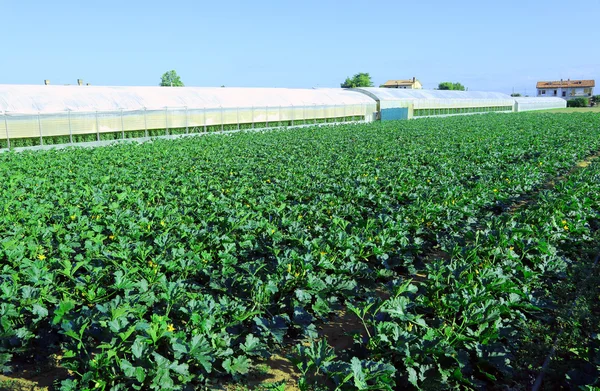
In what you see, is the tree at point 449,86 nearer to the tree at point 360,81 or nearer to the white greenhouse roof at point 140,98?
the tree at point 360,81

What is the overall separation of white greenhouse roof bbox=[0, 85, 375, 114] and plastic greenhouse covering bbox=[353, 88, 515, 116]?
7.71 m

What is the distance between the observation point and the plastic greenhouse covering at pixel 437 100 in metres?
46.6

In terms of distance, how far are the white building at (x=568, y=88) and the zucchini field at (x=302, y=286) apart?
130343 mm

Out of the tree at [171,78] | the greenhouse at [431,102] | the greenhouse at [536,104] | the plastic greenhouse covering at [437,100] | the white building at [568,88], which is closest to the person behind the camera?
the greenhouse at [431,102]

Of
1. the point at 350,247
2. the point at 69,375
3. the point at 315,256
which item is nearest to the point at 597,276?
the point at 350,247

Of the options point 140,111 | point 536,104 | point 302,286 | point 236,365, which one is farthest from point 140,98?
point 536,104

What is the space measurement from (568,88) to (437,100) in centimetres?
9012

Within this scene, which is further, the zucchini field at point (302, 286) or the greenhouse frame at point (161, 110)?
the greenhouse frame at point (161, 110)

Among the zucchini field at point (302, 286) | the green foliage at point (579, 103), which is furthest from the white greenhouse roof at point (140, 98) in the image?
the green foliage at point (579, 103)

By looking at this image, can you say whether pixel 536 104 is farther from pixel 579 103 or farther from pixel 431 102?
pixel 431 102

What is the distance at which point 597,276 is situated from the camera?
21.0 ft

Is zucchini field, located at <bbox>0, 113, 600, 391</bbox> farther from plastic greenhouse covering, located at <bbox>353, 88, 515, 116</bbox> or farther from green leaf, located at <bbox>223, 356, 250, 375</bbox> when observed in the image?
plastic greenhouse covering, located at <bbox>353, 88, 515, 116</bbox>

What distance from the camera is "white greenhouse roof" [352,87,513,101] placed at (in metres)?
46.9

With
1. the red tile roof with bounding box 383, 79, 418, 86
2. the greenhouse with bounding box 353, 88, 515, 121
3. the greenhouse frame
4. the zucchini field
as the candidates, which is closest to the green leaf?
the zucchini field
